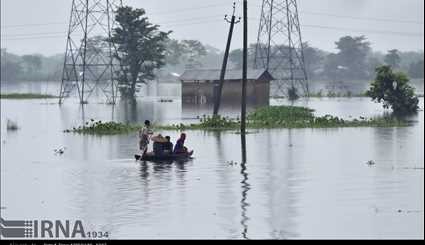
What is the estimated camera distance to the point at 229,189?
85.9 ft

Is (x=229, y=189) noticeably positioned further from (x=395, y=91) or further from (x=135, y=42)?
(x=135, y=42)

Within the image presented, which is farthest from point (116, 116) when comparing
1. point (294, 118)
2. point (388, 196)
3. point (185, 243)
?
point (185, 243)

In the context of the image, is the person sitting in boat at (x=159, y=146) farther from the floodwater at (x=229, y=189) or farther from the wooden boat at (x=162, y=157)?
the floodwater at (x=229, y=189)

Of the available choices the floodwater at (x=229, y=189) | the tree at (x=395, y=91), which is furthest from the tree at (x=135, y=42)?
the floodwater at (x=229, y=189)

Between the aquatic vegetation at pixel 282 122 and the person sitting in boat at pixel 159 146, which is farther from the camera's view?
the aquatic vegetation at pixel 282 122

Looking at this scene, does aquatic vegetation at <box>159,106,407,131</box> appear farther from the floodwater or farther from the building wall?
the building wall

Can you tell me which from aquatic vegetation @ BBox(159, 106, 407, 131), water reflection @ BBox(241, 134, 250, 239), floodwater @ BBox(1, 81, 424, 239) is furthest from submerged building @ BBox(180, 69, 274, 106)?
water reflection @ BBox(241, 134, 250, 239)

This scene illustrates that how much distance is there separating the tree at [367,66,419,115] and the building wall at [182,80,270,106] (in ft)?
79.4

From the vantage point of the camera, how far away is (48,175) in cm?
3073

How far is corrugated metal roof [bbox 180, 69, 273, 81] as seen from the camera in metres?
99.9

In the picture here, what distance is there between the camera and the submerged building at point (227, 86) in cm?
9994

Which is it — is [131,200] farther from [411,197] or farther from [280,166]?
[280,166]

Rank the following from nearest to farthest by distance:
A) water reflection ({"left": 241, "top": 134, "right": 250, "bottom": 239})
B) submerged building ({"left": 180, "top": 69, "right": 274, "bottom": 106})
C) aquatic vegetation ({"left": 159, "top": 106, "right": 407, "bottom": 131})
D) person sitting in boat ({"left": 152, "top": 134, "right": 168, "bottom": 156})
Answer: water reflection ({"left": 241, "top": 134, "right": 250, "bottom": 239}) → person sitting in boat ({"left": 152, "top": 134, "right": 168, "bottom": 156}) → aquatic vegetation ({"left": 159, "top": 106, "right": 407, "bottom": 131}) → submerged building ({"left": 180, "top": 69, "right": 274, "bottom": 106})

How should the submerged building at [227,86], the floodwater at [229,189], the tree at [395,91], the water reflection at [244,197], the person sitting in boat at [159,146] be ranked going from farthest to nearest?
1. the submerged building at [227,86]
2. the tree at [395,91]
3. the person sitting in boat at [159,146]
4. the floodwater at [229,189]
5. the water reflection at [244,197]
